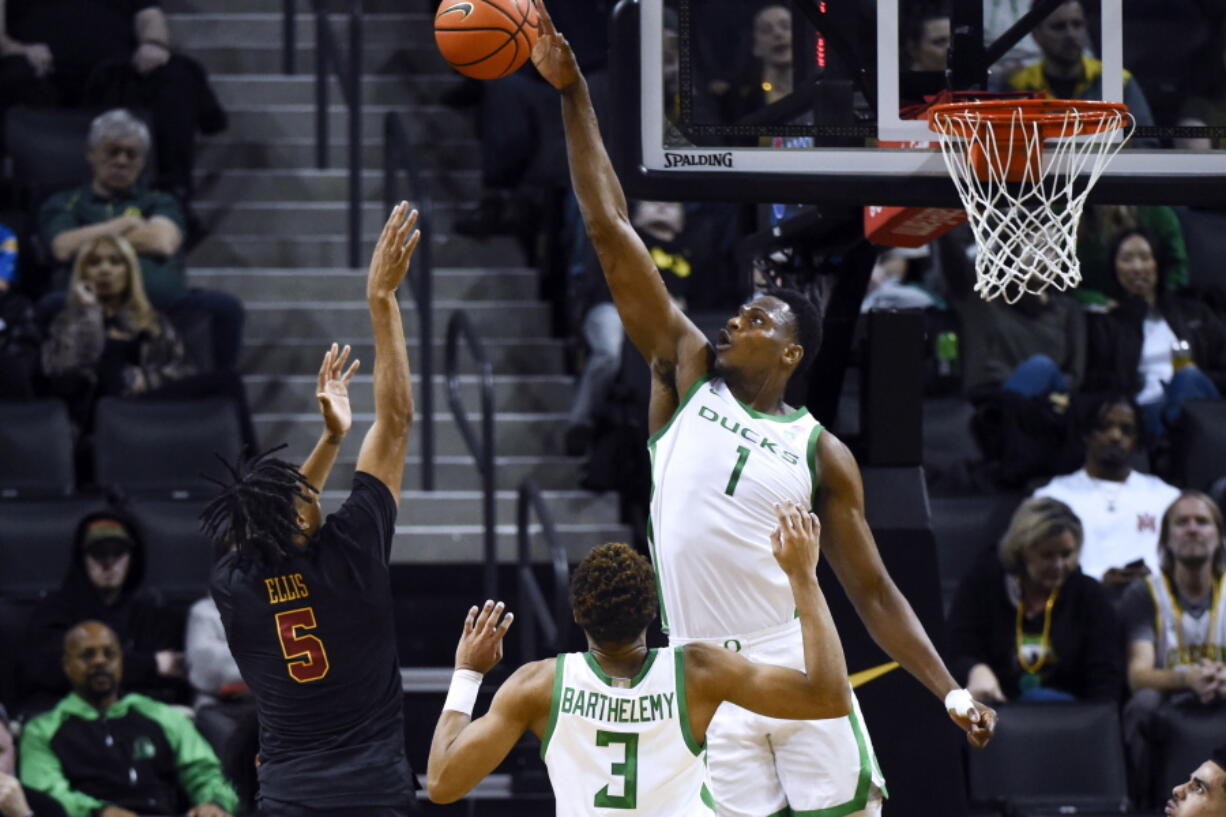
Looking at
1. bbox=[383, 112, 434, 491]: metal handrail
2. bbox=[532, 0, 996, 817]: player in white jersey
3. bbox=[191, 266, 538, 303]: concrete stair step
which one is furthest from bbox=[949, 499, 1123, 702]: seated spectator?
bbox=[191, 266, 538, 303]: concrete stair step

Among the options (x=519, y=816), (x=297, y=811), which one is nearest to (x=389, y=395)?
(x=297, y=811)

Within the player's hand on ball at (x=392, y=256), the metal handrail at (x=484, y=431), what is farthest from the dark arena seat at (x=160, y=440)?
the player's hand on ball at (x=392, y=256)

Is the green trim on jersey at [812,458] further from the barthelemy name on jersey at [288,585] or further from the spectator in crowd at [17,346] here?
the spectator in crowd at [17,346]

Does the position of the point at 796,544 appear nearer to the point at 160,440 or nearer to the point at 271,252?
the point at 160,440

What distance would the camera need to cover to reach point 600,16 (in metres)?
12.2

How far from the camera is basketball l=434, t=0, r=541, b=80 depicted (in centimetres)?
565

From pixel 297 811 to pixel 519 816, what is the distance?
360 cm

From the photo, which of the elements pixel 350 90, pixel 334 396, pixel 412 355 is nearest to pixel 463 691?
pixel 334 396

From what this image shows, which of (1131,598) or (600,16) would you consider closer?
(1131,598)

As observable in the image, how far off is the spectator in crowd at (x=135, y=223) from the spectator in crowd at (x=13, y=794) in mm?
2698

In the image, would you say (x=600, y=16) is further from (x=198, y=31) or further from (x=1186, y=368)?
(x=1186, y=368)

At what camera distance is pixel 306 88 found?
12.4m

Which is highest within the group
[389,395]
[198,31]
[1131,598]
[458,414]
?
[198,31]

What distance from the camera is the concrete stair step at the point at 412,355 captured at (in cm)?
1109
